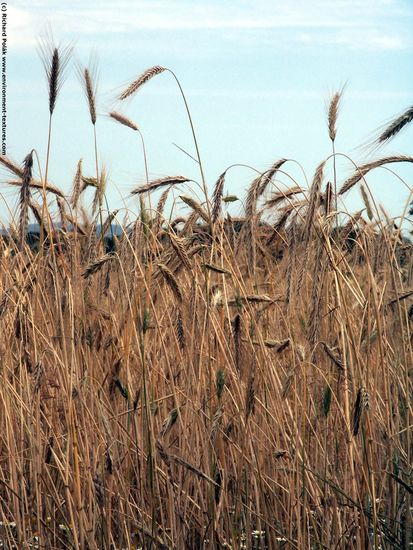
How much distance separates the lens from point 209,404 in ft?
9.80

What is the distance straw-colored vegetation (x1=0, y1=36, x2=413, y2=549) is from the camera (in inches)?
115

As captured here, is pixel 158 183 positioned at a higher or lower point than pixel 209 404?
higher

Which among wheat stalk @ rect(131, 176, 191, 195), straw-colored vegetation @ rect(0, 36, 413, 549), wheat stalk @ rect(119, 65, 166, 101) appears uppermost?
wheat stalk @ rect(119, 65, 166, 101)

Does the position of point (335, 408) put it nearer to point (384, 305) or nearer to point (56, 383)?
point (384, 305)

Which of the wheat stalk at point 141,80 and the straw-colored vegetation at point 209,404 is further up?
the wheat stalk at point 141,80

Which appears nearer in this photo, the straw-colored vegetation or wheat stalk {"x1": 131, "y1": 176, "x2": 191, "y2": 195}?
the straw-colored vegetation

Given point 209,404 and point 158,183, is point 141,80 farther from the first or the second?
point 209,404

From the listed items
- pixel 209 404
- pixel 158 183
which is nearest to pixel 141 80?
pixel 158 183

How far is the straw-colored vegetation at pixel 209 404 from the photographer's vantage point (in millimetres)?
2918

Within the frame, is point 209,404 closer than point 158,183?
Yes

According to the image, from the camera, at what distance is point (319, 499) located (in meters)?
3.21

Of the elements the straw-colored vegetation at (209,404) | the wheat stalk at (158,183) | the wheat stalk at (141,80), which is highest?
the wheat stalk at (141,80)

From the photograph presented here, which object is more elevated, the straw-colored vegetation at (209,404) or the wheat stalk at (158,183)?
the wheat stalk at (158,183)

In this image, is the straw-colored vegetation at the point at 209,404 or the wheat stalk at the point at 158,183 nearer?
the straw-colored vegetation at the point at 209,404
